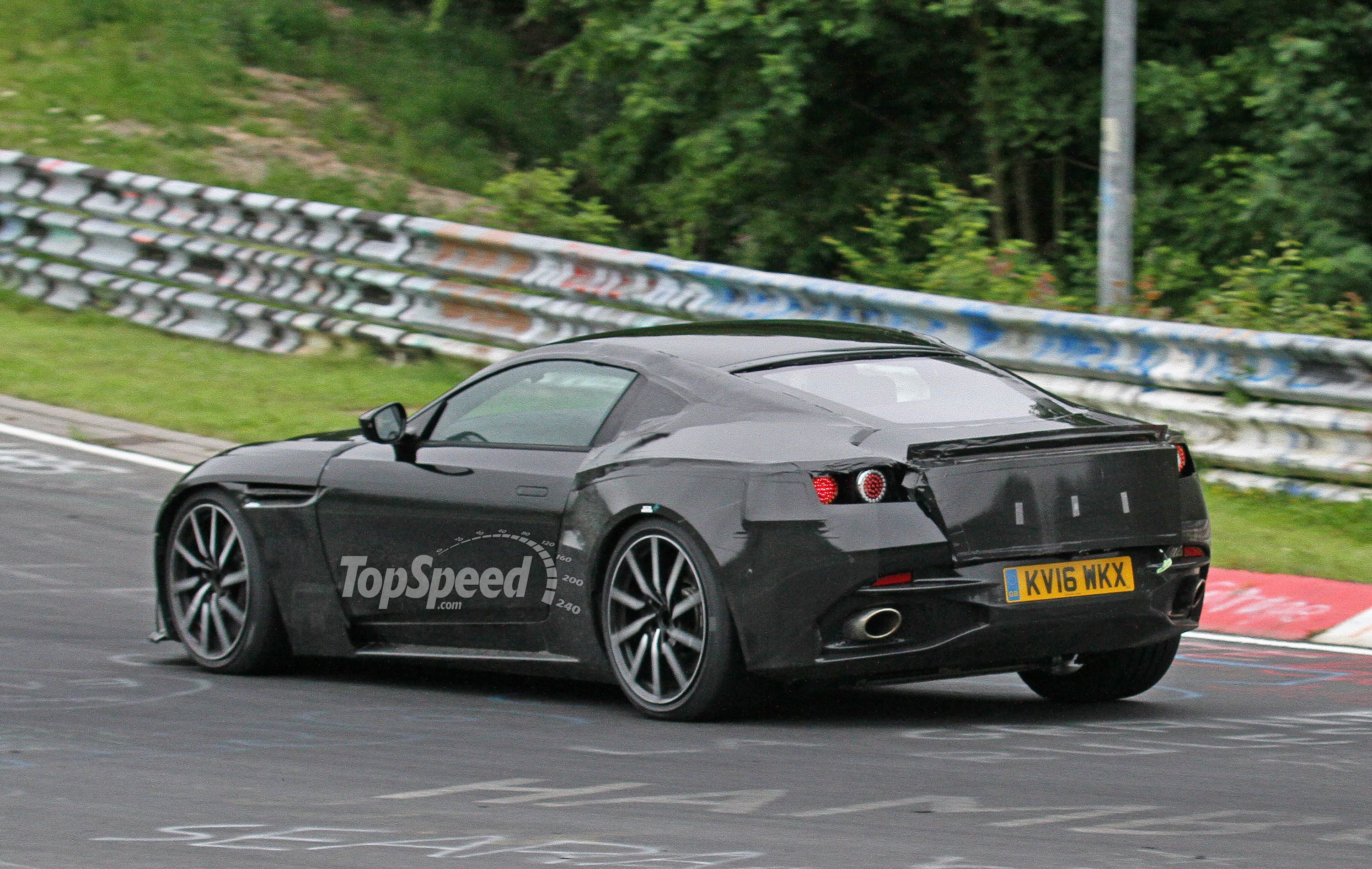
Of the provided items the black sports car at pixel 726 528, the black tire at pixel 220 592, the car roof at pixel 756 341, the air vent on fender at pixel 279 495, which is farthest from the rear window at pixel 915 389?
the black tire at pixel 220 592

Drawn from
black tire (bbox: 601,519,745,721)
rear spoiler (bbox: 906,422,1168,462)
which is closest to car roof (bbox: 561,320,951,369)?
black tire (bbox: 601,519,745,721)

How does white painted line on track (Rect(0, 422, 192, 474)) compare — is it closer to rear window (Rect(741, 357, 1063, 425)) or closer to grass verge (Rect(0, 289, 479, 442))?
grass verge (Rect(0, 289, 479, 442))

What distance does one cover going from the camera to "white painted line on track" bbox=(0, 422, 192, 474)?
1216 centimetres

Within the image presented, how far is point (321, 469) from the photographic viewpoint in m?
7.64

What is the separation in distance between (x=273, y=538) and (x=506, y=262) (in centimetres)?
710

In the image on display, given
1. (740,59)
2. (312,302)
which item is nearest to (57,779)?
(312,302)

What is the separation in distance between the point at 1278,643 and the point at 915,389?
251cm

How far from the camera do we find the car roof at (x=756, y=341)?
6953mm

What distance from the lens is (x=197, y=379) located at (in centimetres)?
1450

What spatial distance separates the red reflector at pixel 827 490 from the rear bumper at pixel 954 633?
0.28 meters

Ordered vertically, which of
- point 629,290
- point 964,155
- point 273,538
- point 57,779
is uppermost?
point 964,155

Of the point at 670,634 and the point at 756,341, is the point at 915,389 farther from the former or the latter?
the point at 670,634

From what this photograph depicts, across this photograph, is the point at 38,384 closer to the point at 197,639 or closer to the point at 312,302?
the point at 312,302

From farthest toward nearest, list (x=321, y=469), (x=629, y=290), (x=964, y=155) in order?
(x=964, y=155) < (x=629, y=290) < (x=321, y=469)
